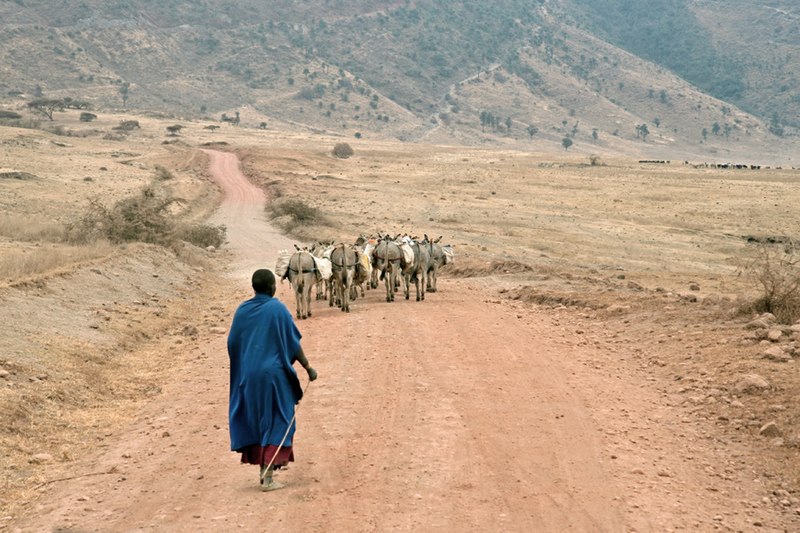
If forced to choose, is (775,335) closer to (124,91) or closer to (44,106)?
(44,106)

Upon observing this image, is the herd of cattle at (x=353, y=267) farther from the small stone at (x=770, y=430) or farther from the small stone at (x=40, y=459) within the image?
the small stone at (x=770, y=430)

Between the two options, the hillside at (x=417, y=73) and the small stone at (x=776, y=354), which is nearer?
the small stone at (x=776, y=354)

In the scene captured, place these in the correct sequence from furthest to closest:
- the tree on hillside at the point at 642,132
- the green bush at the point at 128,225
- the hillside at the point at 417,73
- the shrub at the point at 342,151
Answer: the tree on hillside at the point at 642,132 < the hillside at the point at 417,73 < the shrub at the point at 342,151 < the green bush at the point at 128,225

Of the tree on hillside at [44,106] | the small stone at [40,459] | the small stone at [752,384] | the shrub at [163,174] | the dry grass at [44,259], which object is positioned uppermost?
the tree on hillside at [44,106]

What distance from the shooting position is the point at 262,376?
318 inches

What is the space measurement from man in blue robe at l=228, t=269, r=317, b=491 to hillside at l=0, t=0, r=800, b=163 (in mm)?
110255

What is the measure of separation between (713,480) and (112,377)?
328 inches

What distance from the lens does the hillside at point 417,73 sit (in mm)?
136250

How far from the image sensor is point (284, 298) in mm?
21188

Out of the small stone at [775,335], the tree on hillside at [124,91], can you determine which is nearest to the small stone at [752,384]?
the small stone at [775,335]

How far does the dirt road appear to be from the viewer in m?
7.45

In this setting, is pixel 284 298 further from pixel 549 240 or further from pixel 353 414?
pixel 549 240

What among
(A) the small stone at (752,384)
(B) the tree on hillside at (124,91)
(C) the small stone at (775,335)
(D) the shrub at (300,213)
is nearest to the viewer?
(A) the small stone at (752,384)

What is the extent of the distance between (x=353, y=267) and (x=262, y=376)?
1097 centimetres
